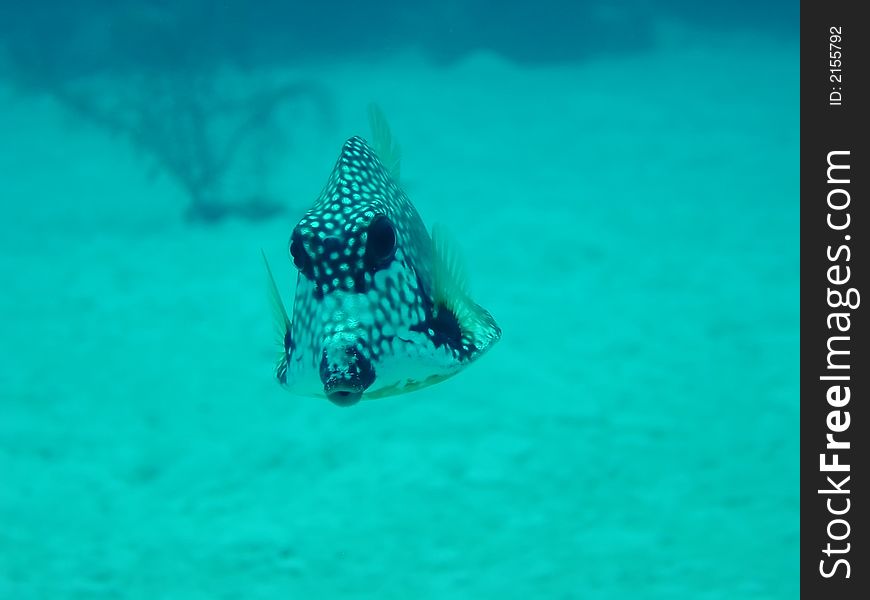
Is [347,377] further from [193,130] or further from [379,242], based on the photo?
[193,130]

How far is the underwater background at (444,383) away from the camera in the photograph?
515 cm

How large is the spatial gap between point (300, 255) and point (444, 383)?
4.74m

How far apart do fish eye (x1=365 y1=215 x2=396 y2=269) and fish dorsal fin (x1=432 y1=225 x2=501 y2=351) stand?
21 cm

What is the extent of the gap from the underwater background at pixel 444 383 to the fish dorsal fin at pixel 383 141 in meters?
2.87

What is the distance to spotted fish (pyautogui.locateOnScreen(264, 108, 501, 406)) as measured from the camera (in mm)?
2188

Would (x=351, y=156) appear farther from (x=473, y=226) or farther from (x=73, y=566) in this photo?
(x=473, y=226)

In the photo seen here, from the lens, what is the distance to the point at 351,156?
293 centimetres

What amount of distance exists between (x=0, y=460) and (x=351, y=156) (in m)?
5.06

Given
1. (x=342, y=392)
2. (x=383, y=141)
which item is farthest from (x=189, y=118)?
(x=342, y=392)

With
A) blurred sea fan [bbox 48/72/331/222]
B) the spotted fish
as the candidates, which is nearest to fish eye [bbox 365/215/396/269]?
the spotted fish

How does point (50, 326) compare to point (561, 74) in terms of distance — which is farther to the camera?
point (561, 74)

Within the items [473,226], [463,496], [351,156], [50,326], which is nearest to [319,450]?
[463,496]

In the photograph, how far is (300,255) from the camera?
2389mm
